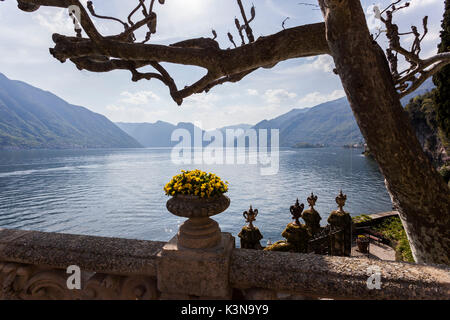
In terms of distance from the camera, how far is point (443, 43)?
601 inches

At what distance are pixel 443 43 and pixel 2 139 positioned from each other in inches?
10402

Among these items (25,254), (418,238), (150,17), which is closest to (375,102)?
(418,238)

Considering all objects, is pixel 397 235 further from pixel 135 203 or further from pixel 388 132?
pixel 135 203

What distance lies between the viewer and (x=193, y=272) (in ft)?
8.28

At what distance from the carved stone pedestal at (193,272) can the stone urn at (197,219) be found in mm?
82

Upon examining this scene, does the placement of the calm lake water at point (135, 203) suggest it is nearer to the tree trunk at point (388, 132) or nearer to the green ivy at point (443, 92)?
the green ivy at point (443, 92)

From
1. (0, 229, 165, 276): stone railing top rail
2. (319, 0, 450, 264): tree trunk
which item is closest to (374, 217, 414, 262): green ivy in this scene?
(319, 0, 450, 264): tree trunk

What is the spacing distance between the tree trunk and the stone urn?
2.17 meters

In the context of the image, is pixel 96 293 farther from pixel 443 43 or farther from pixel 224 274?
pixel 443 43

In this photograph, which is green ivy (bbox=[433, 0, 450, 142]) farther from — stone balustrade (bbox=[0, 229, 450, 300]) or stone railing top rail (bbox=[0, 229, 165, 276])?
stone railing top rail (bbox=[0, 229, 165, 276])

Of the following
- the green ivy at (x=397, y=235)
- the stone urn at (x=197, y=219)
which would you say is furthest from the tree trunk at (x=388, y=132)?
the green ivy at (x=397, y=235)

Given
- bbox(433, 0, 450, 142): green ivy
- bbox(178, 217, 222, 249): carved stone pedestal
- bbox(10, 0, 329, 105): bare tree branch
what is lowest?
bbox(178, 217, 222, 249): carved stone pedestal

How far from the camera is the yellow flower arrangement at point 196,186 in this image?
2707 millimetres

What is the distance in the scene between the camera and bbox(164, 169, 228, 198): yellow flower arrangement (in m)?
2.71
